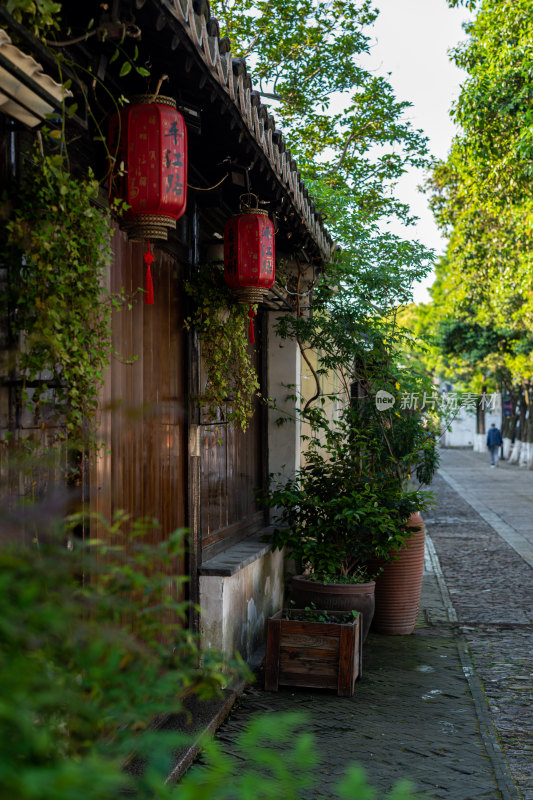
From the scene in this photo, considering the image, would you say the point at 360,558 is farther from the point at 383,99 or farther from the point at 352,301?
the point at 383,99

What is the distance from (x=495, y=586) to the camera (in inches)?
413

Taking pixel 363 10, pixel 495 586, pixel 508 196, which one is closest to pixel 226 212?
pixel 495 586

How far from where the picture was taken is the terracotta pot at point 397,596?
7914mm

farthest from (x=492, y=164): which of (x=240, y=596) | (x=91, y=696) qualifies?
(x=91, y=696)

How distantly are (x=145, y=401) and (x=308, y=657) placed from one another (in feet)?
7.72

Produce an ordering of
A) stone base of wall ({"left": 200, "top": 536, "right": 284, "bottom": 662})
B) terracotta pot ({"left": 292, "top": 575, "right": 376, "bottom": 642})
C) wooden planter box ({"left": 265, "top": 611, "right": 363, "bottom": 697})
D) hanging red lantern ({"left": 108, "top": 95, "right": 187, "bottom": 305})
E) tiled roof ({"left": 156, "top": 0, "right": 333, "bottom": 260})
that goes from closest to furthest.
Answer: tiled roof ({"left": 156, "top": 0, "right": 333, "bottom": 260}) → hanging red lantern ({"left": 108, "top": 95, "right": 187, "bottom": 305}) → stone base of wall ({"left": 200, "top": 536, "right": 284, "bottom": 662}) → wooden planter box ({"left": 265, "top": 611, "right": 363, "bottom": 697}) → terracotta pot ({"left": 292, "top": 575, "right": 376, "bottom": 642})

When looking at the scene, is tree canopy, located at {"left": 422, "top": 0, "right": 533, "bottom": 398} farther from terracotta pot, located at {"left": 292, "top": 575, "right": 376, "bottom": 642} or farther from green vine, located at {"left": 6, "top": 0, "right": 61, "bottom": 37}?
green vine, located at {"left": 6, "top": 0, "right": 61, "bottom": 37}

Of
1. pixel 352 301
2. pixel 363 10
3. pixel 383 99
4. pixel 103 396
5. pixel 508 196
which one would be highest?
pixel 363 10

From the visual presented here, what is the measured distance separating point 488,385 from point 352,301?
37.9 meters

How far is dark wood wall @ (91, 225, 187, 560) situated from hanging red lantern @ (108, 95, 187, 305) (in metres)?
0.53

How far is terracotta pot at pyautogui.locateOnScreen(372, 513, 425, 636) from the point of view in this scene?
26.0 feet

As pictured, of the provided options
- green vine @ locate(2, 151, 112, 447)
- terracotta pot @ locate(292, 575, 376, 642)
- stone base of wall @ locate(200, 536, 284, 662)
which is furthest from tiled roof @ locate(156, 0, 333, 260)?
terracotta pot @ locate(292, 575, 376, 642)

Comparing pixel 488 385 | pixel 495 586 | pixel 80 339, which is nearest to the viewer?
pixel 80 339

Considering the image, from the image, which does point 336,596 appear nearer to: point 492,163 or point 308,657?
point 308,657
